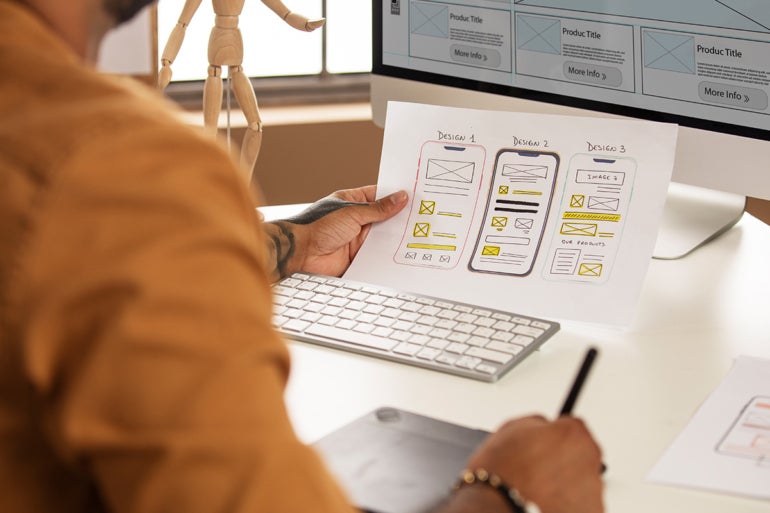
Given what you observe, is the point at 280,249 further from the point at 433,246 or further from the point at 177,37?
the point at 177,37

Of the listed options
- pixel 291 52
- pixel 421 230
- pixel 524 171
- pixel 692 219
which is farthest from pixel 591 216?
pixel 291 52

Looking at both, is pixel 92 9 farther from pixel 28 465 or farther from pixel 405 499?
pixel 405 499

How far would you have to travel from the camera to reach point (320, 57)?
307 centimetres

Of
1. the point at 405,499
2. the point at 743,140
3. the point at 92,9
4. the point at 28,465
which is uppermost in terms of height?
the point at 92,9

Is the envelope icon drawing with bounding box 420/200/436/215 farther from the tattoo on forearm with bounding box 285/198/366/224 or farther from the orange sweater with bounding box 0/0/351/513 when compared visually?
the orange sweater with bounding box 0/0/351/513

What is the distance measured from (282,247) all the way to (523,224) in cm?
29

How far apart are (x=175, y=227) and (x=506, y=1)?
0.99m

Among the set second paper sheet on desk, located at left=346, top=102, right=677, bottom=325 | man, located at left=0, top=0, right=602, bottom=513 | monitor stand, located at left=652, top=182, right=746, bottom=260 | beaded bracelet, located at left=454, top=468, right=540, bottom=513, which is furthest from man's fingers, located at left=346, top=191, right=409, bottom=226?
man, located at left=0, top=0, right=602, bottom=513

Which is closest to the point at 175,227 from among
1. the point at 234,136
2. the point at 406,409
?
the point at 406,409

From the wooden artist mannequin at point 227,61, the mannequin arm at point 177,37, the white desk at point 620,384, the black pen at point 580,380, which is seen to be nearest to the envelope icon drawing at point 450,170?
the white desk at point 620,384

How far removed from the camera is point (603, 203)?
1.21m

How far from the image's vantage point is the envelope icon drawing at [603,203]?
1204 mm

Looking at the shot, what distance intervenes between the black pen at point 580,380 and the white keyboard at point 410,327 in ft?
0.73

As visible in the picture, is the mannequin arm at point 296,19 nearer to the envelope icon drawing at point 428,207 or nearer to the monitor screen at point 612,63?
the monitor screen at point 612,63
